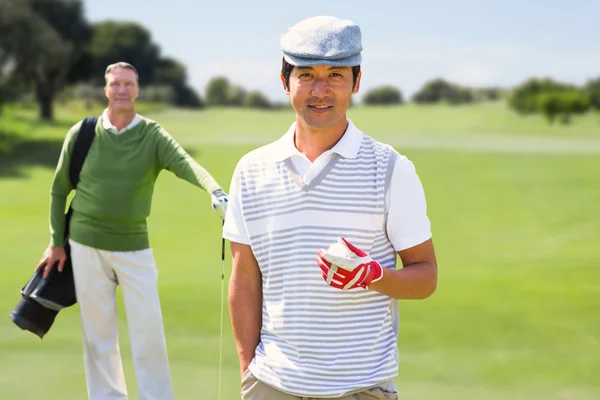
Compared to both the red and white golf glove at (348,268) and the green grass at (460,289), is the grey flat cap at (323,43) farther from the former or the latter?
the green grass at (460,289)

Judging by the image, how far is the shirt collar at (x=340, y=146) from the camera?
93.0 inches

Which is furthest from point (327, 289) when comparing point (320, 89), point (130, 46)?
point (130, 46)

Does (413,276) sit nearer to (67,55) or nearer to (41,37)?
(41,37)

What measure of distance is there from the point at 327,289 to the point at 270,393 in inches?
12.1

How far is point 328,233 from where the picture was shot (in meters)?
2.32

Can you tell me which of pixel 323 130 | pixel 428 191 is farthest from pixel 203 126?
A: pixel 323 130

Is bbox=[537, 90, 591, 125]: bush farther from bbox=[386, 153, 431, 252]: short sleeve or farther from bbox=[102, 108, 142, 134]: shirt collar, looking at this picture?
bbox=[386, 153, 431, 252]: short sleeve

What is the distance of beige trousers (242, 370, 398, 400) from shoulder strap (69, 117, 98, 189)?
2.71 metres

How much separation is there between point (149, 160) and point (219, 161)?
22973 millimetres

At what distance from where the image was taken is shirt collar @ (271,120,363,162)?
2.36m

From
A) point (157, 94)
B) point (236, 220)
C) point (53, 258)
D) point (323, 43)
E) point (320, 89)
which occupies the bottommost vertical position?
point (157, 94)

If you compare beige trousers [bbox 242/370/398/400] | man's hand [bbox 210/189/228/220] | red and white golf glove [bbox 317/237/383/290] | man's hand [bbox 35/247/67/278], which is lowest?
man's hand [bbox 35/247/67/278]

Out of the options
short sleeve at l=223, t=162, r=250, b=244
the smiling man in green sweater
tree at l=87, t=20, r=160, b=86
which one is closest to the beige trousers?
short sleeve at l=223, t=162, r=250, b=244

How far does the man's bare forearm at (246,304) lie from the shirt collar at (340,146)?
0.85ft
